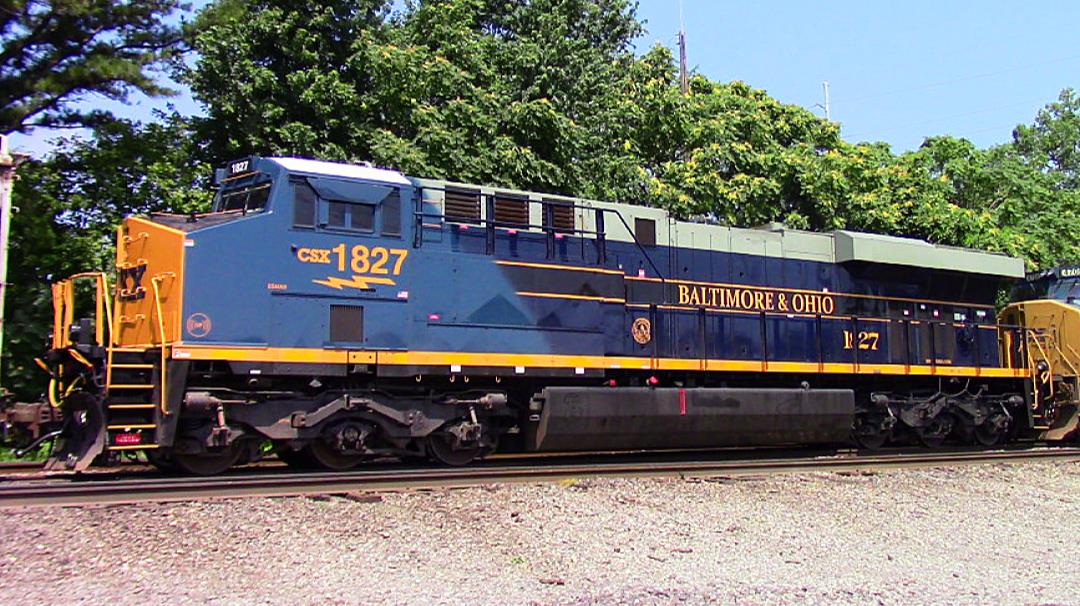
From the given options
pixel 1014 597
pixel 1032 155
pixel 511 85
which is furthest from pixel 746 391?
pixel 1032 155

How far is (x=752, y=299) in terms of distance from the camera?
38.7 feet

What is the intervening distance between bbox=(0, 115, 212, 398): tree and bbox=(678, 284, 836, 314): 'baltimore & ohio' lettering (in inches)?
282

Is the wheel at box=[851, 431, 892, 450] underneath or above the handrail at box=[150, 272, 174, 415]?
underneath

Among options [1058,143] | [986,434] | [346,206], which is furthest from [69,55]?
[1058,143]

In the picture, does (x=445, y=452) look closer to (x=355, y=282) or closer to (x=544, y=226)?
(x=355, y=282)

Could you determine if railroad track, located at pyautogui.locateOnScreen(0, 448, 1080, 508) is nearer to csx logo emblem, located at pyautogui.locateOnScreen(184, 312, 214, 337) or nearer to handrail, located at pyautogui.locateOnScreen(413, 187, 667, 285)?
csx logo emblem, located at pyautogui.locateOnScreen(184, 312, 214, 337)

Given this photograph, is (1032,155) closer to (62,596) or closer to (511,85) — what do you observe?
(511,85)

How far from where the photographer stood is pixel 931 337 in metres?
13.1

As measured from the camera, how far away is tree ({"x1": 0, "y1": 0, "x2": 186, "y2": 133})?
435 inches

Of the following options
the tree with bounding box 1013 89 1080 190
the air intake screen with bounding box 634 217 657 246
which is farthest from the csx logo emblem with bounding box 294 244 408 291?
the tree with bounding box 1013 89 1080 190

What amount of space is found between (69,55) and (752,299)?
9.72 metres

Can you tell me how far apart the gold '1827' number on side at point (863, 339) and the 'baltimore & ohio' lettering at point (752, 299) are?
45 cm

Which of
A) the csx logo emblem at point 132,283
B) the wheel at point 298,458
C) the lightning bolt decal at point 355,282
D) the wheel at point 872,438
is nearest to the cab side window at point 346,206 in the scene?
the lightning bolt decal at point 355,282

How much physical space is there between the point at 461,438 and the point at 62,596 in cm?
493
